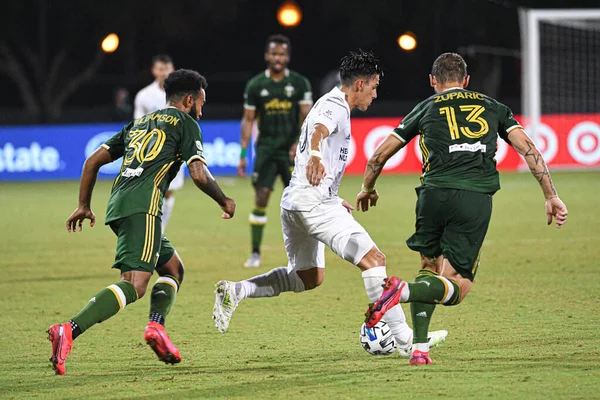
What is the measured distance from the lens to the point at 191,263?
1233cm

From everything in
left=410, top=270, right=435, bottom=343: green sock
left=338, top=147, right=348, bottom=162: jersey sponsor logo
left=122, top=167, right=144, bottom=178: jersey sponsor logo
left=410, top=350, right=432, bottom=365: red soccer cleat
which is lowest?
left=410, top=350, right=432, bottom=365: red soccer cleat

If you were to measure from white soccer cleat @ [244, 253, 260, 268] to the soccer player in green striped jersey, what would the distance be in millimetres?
4624

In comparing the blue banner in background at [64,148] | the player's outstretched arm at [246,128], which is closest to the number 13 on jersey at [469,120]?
the player's outstretched arm at [246,128]

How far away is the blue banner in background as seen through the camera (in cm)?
2589

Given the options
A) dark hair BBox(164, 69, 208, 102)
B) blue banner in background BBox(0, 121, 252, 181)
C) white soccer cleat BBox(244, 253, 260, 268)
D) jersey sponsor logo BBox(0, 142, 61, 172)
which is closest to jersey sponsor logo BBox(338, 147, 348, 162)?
dark hair BBox(164, 69, 208, 102)

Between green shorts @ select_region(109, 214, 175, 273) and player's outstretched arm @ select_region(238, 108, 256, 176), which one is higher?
player's outstretched arm @ select_region(238, 108, 256, 176)

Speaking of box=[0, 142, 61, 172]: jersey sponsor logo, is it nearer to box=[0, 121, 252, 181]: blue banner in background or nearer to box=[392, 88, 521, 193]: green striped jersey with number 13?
box=[0, 121, 252, 181]: blue banner in background

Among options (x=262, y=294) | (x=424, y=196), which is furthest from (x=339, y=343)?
(x=424, y=196)

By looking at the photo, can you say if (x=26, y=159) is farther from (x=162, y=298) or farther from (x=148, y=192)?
(x=148, y=192)

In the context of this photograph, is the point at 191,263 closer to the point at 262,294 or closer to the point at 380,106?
the point at 262,294

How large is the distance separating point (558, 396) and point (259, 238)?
6.62m

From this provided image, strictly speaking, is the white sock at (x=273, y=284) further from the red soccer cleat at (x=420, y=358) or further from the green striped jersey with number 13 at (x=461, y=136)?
the green striped jersey with number 13 at (x=461, y=136)

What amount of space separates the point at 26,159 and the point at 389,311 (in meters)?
21.1

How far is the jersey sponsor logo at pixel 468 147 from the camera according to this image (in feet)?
21.9
